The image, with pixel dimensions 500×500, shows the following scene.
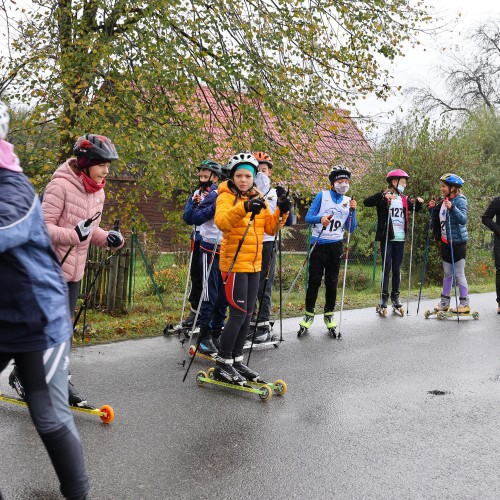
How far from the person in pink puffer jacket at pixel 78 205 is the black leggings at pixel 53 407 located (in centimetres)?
190

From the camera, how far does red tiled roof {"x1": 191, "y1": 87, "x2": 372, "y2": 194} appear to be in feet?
35.6

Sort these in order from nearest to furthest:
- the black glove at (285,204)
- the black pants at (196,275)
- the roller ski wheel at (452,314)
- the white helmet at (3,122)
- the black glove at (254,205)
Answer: the white helmet at (3,122) → the black glove at (254,205) → the black glove at (285,204) → the black pants at (196,275) → the roller ski wheel at (452,314)

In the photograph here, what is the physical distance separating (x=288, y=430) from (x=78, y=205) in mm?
2290

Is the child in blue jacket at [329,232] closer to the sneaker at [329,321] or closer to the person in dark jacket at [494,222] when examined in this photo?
the sneaker at [329,321]

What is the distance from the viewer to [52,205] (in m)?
5.02

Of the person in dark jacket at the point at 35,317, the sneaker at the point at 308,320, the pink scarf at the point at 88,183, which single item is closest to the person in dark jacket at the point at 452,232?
the sneaker at the point at 308,320

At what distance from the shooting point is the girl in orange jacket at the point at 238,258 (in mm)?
5863

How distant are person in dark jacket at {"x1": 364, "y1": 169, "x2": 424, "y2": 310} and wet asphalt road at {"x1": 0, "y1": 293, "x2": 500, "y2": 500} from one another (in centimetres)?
318

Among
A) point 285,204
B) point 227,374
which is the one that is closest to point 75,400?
point 227,374

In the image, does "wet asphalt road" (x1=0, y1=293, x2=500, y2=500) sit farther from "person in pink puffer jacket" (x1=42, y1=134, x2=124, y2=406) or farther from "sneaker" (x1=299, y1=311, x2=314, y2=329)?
"sneaker" (x1=299, y1=311, x2=314, y2=329)

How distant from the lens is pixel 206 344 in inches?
289

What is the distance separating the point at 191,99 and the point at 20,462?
24.4 feet

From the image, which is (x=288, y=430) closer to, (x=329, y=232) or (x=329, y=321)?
(x=329, y=321)

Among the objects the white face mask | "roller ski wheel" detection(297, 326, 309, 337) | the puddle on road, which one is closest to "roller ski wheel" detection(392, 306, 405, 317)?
"roller ski wheel" detection(297, 326, 309, 337)
